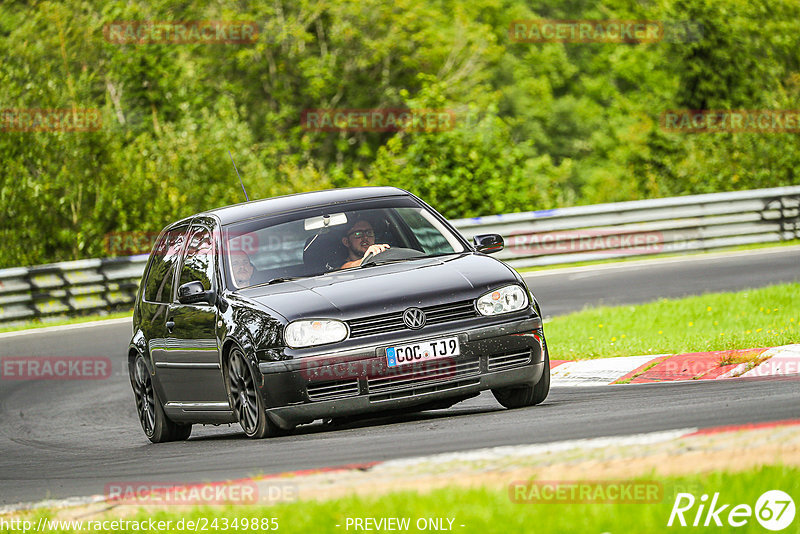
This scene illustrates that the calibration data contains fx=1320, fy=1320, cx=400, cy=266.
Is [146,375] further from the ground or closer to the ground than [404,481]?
closer to the ground

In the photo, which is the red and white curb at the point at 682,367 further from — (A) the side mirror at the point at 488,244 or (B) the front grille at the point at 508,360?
(B) the front grille at the point at 508,360

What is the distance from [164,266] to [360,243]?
1877 mm

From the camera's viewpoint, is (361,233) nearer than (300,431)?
No

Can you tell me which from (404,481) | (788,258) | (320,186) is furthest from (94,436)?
(320,186)

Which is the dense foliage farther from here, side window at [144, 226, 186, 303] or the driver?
the driver

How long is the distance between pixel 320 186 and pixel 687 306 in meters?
15.1

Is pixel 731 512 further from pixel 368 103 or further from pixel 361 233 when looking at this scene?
pixel 368 103

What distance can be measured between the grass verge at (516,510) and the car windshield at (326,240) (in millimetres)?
3707

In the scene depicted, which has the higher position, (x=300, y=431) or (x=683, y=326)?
(x=300, y=431)

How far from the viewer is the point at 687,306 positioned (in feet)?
45.9

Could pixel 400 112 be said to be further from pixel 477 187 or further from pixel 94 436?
pixel 94 436

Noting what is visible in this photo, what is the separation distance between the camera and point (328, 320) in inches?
308

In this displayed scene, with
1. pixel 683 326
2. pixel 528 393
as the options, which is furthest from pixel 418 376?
pixel 683 326

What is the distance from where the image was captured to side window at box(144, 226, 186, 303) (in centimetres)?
998
